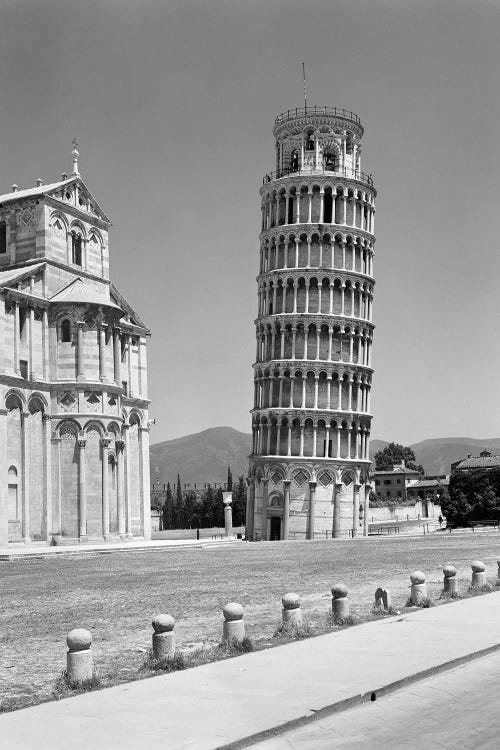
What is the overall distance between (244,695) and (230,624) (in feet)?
12.5

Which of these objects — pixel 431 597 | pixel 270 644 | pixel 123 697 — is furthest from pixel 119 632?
pixel 431 597

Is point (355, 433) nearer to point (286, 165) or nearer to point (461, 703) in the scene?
point (286, 165)

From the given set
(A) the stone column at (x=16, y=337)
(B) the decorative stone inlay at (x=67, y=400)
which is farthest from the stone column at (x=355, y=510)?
(A) the stone column at (x=16, y=337)

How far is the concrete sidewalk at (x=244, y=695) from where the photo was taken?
1173 centimetres

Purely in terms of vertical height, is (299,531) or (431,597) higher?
(431,597)

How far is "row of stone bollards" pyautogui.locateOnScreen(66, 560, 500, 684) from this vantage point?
47.2 ft

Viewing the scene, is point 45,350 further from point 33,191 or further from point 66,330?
point 33,191

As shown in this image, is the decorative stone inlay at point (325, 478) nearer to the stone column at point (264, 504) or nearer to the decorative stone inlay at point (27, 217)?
the stone column at point (264, 504)

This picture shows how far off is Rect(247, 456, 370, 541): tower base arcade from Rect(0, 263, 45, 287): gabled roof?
4401 cm

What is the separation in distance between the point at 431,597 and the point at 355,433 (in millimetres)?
79617

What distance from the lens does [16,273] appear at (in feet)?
210

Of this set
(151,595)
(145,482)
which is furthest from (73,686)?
(145,482)

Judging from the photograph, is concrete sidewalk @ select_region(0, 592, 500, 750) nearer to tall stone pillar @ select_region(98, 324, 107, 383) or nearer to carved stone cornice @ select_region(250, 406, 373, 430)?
tall stone pillar @ select_region(98, 324, 107, 383)

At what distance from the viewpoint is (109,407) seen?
64.5 meters
